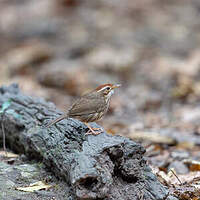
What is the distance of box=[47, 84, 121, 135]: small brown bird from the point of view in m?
4.81

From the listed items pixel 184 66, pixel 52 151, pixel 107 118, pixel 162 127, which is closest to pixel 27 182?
pixel 52 151

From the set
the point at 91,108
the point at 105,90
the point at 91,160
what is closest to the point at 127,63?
the point at 105,90

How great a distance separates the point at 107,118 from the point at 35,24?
8.71 meters

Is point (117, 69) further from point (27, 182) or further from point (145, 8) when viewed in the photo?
point (27, 182)

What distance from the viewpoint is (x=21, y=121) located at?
18.1 feet

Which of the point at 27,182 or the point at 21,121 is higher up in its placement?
the point at 21,121

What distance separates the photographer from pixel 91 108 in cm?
498

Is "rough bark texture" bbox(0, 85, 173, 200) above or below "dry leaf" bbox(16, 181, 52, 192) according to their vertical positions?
above

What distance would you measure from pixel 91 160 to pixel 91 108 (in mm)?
1294

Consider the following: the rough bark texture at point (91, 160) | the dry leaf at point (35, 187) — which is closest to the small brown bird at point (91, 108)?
the rough bark texture at point (91, 160)

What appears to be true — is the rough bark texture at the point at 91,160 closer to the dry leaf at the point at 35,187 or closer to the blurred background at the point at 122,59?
the dry leaf at the point at 35,187

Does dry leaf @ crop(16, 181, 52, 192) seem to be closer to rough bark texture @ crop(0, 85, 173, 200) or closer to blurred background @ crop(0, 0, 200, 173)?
rough bark texture @ crop(0, 85, 173, 200)

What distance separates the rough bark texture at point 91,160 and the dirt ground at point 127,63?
0.48 meters

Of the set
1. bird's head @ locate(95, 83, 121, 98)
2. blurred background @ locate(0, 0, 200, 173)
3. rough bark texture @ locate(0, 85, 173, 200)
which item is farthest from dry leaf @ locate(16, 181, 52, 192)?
blurred background @ locate(0, 0, 200, 173)
